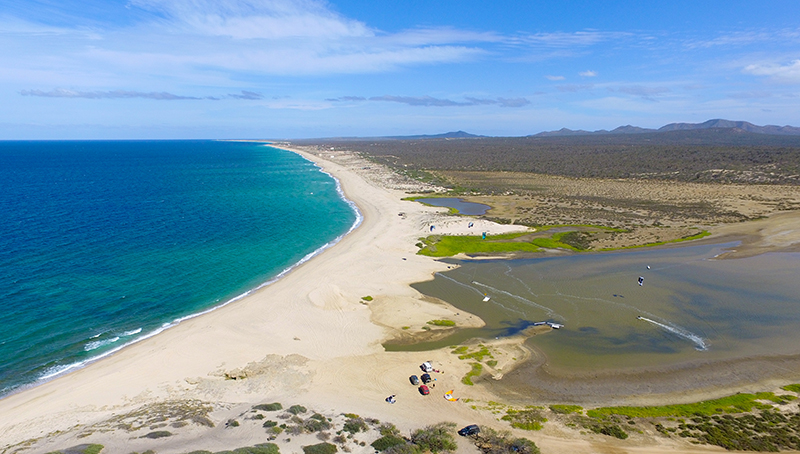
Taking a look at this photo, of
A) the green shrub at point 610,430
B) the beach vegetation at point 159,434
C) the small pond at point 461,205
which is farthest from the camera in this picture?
the small pond at point 461,205

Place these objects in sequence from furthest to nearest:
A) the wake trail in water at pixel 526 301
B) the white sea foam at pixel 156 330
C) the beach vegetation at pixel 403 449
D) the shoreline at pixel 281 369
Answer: the wake trail in water at pixel 526 301 < the white sea foam at pixel 156 330 < the shoreline at pixel 281 369 < the beach vegetation at pixel 403 449

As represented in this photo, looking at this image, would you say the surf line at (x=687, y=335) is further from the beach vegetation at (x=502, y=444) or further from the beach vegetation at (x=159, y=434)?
the beach vegetation at (x=159, y=434)

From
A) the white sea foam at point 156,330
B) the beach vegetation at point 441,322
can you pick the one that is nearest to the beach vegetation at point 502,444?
the beach vegetation at point 441,322

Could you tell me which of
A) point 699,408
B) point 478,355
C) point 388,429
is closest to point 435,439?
point 388,429

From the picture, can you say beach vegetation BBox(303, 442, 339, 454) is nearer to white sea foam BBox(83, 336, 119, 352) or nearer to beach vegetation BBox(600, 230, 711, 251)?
white sea foam BBox(83, 336, 119, 352)

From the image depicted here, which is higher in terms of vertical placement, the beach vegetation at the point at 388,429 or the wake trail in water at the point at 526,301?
the wake trail in water at the point at 526,301

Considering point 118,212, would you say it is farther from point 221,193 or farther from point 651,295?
point 651,295
